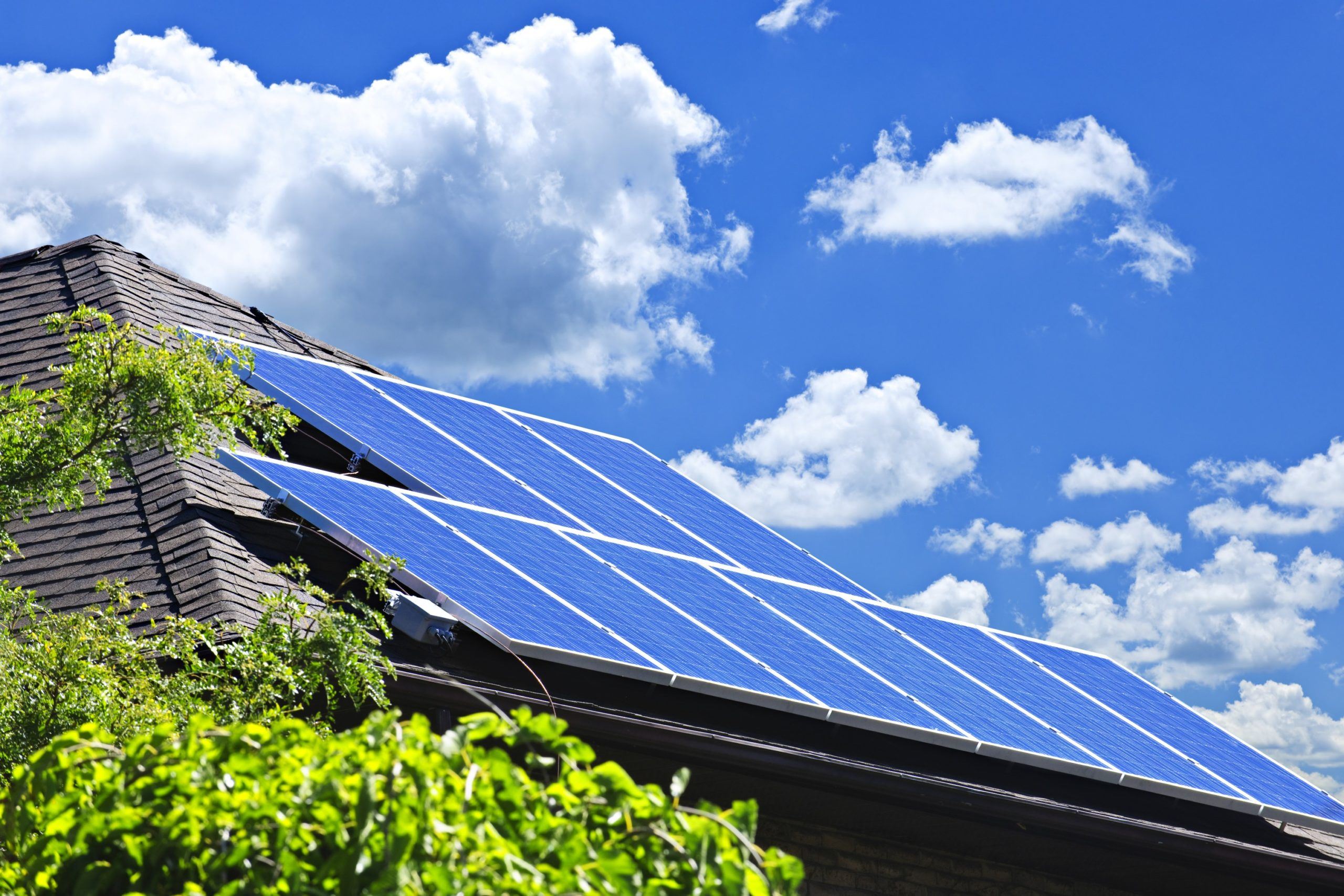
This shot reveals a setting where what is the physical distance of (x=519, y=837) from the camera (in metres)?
3.38

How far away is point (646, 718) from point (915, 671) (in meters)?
3.56

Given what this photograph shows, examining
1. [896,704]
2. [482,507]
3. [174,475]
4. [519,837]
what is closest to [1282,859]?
[896,704]

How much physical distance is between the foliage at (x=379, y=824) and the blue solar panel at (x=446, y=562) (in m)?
4.48

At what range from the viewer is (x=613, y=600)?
9828 mm

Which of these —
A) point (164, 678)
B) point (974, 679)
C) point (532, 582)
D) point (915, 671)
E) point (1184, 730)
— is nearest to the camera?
point (164, 678)

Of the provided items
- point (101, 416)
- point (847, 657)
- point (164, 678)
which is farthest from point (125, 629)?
point (847, 657)

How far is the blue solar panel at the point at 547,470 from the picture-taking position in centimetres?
1266

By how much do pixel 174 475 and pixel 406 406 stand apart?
3.57 metres

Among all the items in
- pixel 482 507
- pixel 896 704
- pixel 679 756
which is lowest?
pixel 679 756

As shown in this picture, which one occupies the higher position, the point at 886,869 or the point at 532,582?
the point at 532,582

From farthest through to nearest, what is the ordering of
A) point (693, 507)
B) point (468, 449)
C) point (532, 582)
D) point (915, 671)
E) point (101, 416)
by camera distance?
point (693, 507), point (468, 449), point (915, 671), point (532, 582), point (101, 416)

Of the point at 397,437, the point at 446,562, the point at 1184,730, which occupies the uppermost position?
the point at 397,437

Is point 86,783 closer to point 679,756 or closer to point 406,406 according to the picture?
point 679,756

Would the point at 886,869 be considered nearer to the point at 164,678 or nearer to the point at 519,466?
the point at 519,466
